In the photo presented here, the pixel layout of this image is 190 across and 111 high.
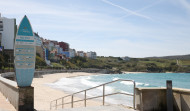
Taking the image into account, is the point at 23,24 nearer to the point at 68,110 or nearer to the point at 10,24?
the point at 68,110

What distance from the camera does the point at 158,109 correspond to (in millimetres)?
5734

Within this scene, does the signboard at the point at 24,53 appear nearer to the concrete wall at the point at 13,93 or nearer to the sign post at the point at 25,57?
the sign post at the point at 25,57

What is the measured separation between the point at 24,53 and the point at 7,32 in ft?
207

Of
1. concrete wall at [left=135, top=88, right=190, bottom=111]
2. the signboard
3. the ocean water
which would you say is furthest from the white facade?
concrete wall at [left=135, top=88, right=190, bottom=111]

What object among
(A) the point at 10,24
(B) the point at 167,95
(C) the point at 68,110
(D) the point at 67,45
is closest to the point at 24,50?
(C) the point at 68,110

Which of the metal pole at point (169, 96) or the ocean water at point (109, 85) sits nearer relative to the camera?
the metal pole at point (169, 96)

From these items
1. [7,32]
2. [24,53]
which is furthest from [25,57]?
[7,32]

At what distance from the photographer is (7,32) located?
65.5m

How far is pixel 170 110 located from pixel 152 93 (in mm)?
635

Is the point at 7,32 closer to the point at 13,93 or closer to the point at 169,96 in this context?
the point at 13,93

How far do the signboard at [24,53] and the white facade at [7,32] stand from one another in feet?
202

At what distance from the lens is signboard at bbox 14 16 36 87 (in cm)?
809

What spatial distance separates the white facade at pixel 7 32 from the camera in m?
64.6

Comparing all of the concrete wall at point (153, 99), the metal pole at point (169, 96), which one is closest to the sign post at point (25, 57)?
the concrete wall at point (153, 99)
